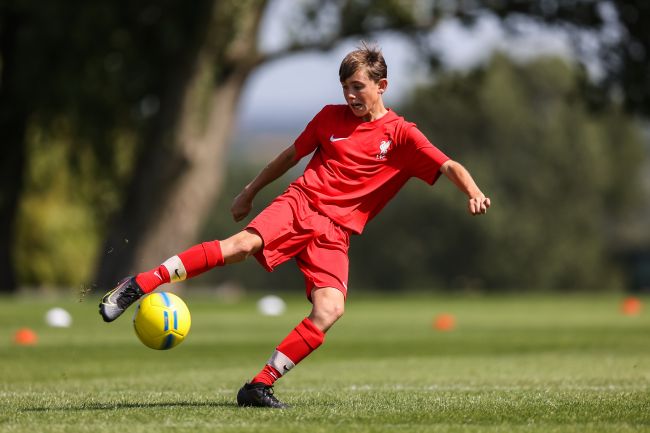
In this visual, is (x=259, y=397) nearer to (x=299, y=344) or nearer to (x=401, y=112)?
(x=299, y=344)

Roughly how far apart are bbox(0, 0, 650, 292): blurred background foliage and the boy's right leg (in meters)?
0.49

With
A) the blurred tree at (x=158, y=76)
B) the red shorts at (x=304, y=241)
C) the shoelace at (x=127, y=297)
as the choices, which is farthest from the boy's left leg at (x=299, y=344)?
the blurred tree at (x=158, y=76)

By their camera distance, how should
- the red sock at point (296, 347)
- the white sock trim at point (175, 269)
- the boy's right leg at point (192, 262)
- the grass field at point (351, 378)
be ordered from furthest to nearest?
the red sock at point (296, 347), the white sock trim at point (175, 269), the boy's right leg at point (192, 262), the grass field at point (351, 378)

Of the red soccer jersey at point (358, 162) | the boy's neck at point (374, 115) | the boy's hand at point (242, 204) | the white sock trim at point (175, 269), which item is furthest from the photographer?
the boy's hand at point (242, 204)

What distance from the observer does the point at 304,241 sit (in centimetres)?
753

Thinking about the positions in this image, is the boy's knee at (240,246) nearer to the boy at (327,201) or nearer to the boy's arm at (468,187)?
the boy at (327,201)

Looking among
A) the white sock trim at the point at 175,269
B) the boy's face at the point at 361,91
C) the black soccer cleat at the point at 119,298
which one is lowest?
the black soccer cleat at the point at 119,298

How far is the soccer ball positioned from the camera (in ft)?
24.8

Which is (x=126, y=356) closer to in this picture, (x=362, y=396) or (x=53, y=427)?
(x=362, y=396)

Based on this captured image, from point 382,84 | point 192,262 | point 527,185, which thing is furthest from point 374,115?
point 527,185

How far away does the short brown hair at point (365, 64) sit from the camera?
755 centimetres

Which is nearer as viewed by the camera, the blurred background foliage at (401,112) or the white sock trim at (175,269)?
the white sock trim at (175,269)

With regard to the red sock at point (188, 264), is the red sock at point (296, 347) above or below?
below

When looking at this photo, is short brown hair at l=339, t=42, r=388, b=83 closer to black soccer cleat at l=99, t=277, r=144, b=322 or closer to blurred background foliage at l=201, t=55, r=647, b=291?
black soccer cleat at l=99, t=277, r=144, b=322
